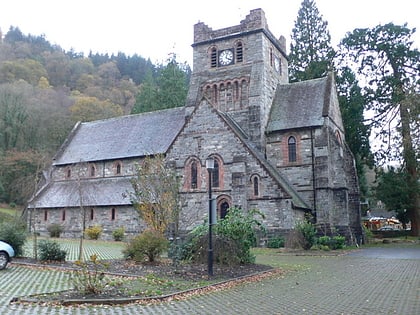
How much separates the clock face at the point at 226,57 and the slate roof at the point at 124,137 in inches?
246

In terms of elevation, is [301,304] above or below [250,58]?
below

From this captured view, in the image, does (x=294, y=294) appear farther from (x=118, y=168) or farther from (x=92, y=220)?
(x=118, y=168)

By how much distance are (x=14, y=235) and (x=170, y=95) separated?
139ft

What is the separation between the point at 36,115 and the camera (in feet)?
192

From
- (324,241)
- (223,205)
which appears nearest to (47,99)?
(223,205)

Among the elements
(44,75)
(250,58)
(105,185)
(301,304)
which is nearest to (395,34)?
(250,58)

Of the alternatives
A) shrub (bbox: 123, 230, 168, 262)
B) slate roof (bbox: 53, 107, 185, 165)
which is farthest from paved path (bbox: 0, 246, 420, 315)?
slate roof (bbox: 53, 107, 185, 165)

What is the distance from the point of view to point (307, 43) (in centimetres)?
5116

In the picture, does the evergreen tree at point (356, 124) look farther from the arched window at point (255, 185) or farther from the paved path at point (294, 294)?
the paved path at point (294, 294)

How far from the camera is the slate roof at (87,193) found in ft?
122

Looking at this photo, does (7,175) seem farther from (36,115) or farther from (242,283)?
(242,283)

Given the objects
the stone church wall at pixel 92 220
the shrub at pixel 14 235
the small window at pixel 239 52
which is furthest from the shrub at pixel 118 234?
the small window at pixel 239 52

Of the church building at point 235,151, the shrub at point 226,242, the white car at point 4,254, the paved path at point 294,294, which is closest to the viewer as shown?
A: the paved path at point 294,294

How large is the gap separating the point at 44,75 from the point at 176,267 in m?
61.9
